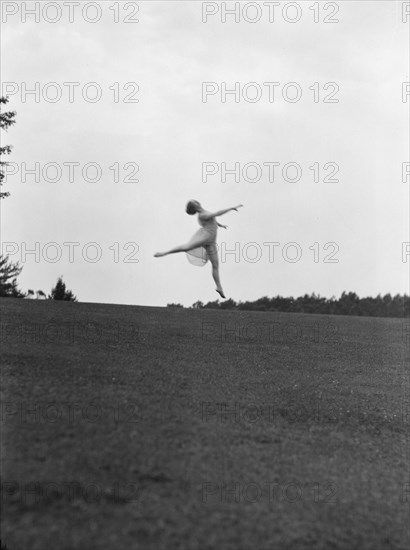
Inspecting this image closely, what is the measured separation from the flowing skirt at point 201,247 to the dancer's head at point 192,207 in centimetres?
37

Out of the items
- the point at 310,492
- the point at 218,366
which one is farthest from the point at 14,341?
the point at 310,492

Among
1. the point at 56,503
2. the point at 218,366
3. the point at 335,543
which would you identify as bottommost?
the point at 335,543

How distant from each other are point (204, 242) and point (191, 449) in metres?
4.62

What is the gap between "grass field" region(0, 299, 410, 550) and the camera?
24.5 feet

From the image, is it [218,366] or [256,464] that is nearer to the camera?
[256,464]

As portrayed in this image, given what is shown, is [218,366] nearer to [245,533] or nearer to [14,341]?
[14,341]

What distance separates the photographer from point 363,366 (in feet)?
54.6

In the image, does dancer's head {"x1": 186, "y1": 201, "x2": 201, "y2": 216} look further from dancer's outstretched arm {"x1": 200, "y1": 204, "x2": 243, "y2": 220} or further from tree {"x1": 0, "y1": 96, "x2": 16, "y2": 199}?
tree {"x1": 0, "y1": 96, "x2": 16, "y2": 199}

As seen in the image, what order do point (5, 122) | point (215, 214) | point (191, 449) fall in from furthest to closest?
point (5, 122) → point (215, 214) → point (191, 449)

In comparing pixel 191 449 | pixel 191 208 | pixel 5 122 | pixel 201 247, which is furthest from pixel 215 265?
pixel 5 122

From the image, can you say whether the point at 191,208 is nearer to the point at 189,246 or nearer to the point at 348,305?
the point at 189,246

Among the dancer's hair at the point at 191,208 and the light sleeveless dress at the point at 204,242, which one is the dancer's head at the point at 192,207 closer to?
the dancer's hair at the point at 191,208

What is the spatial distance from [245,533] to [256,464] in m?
1.58

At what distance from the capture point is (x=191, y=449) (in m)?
9.09
